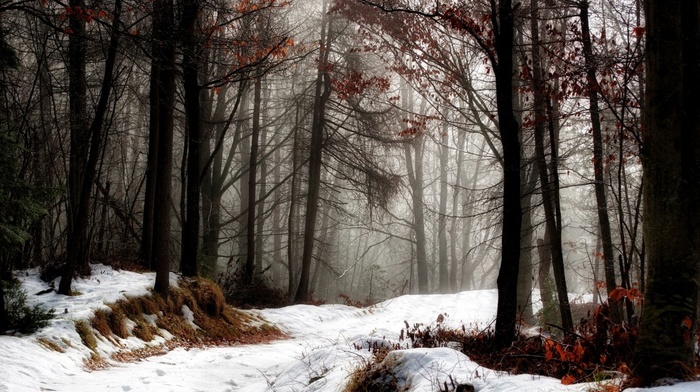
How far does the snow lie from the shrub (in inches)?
5.7

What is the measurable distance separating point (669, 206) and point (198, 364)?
6.48 m

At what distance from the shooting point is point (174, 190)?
26.6m

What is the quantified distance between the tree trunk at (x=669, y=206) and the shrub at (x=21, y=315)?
716 centimetres

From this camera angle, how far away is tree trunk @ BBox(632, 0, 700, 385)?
3.21m

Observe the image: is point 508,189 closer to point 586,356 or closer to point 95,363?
point 586,356

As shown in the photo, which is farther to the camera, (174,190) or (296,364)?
(174,190)

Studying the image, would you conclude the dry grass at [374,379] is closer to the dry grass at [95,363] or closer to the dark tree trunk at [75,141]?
the dry grass at [95,363]

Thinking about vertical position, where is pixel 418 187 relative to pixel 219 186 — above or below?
above

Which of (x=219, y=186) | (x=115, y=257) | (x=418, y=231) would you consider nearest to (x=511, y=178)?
(x=115, y=257)

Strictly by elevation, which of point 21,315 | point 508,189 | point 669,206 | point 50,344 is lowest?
point 50,344

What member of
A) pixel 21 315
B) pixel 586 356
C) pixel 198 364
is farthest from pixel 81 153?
pixel 586 356

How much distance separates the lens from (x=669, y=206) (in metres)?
3.28

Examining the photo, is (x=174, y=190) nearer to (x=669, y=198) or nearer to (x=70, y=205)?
(x=70, y=205)

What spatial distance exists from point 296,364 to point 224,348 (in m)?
3.51
